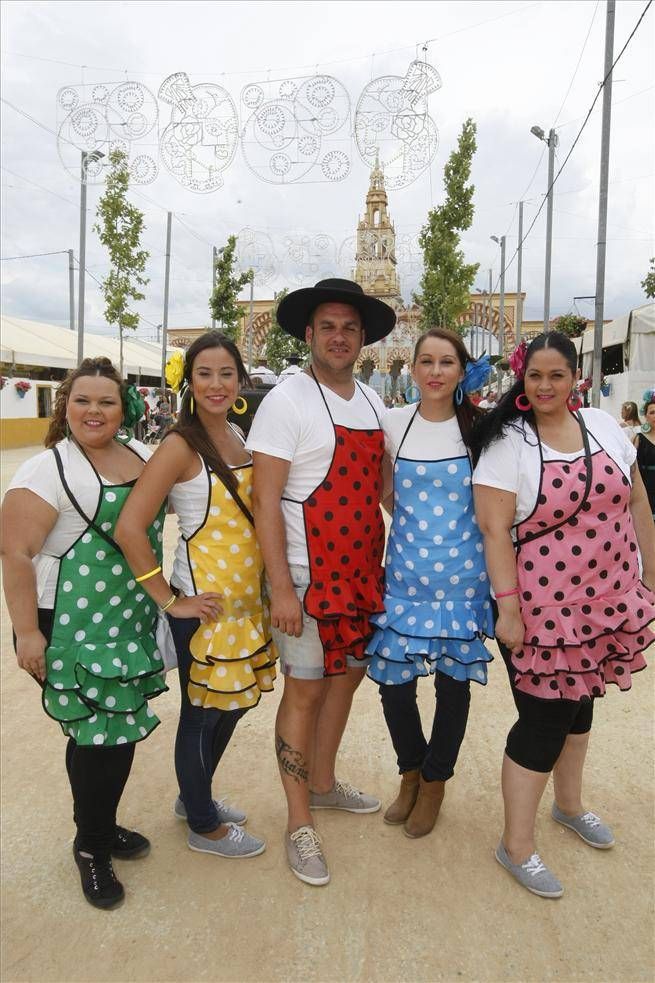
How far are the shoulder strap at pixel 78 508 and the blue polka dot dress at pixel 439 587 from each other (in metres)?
0.92

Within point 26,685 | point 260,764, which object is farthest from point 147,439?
point 260,764

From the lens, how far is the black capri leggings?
2.09 meters

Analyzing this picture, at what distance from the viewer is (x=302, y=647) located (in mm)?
2215

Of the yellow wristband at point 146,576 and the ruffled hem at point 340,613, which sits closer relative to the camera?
the yellow wristband at point 146,576

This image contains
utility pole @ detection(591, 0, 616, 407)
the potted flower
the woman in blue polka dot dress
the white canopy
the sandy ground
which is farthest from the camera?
the white canopy

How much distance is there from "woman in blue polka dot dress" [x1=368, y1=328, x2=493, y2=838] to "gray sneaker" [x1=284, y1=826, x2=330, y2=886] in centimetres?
37

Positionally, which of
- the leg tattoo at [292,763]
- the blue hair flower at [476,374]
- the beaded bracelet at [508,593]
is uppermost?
the blue hair flower at [476,374]

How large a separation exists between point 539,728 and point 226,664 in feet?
3.38

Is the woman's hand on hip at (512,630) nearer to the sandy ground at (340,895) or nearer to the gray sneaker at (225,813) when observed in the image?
the sandy ground at (340,895)

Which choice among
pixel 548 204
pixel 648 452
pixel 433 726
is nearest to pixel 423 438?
pixel 433 726

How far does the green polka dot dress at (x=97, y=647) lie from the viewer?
1.97 m

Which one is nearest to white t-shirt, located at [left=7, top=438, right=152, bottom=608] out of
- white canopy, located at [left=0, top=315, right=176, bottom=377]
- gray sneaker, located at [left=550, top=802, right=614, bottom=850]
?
gray sneaker, located at [left=550, top=802, right=614, bottom=850]

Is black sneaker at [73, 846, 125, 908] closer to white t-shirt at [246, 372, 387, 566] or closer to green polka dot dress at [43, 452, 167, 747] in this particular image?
green polka dot dress at [43, 452, 167, 747]

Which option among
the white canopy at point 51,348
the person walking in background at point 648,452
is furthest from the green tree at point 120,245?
the person walking in background at point 648,452
